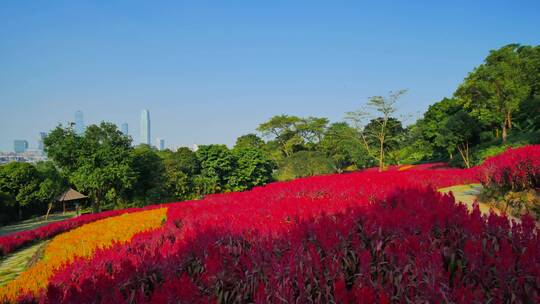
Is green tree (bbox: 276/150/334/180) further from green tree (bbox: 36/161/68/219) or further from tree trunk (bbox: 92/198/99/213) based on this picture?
green tree (bbox: 36/161/68/219)

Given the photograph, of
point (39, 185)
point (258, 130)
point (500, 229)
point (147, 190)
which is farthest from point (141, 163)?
point (500, 229)

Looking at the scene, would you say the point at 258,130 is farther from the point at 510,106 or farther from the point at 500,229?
the point at 500,229

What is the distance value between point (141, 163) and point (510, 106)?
3299cm

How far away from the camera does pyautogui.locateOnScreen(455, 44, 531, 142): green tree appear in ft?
68.8

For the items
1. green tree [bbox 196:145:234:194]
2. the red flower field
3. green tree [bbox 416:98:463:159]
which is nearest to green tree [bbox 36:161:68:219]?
green tree [bbox 196:145:234:194]

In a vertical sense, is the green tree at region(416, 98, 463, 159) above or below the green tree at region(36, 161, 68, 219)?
above

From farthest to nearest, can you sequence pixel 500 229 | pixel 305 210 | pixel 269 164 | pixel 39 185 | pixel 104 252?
pixel 269 164 → pixel 39 185 → pixel 305 210 → pixel 104 252 → pixel 500 229

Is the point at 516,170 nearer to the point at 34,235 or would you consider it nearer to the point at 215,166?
the point at 34,235

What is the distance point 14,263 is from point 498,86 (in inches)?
1050

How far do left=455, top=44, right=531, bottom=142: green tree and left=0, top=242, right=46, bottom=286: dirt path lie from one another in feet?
83.6

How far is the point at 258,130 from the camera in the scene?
62344 millimetres

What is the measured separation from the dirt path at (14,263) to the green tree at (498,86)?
83.6 feet

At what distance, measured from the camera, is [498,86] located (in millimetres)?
21328

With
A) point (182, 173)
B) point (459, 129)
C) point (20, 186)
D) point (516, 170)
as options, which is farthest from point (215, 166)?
point (516, 170)
